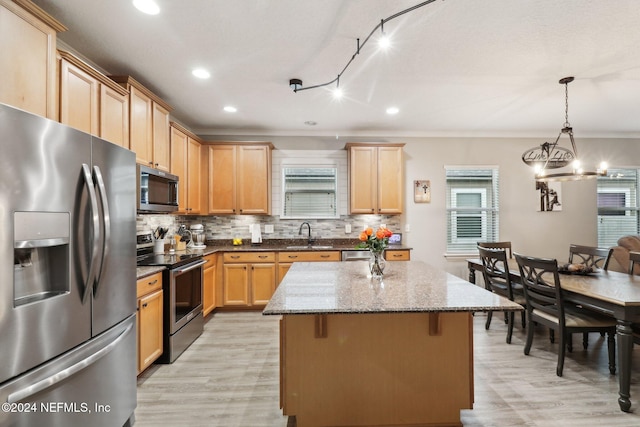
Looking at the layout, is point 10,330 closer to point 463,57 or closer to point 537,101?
point 463,57

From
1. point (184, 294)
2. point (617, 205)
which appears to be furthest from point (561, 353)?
point (617, 205)

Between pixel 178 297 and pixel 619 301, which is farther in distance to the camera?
pixel 178 297

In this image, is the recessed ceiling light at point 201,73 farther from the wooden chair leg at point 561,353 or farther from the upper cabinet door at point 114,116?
the wooden chair leg at point 561,353

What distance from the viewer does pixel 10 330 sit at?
1177mm

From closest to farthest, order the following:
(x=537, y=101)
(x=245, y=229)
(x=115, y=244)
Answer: (x=115, y=244) < (x=537, y=101) < (x=245, y=229)

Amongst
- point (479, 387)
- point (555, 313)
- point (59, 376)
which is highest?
point (59, 376)

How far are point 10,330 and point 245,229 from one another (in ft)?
11.8

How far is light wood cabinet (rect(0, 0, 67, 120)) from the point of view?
1535mm

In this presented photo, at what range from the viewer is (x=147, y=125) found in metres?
2.94

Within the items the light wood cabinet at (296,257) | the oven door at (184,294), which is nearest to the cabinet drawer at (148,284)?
the oven door at (184,294)

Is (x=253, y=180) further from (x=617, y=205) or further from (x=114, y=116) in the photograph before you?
(x=617, y=205)

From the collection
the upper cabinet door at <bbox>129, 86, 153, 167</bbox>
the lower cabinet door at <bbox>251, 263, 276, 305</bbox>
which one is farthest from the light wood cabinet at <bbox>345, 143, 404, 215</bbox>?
the upper cabinet door at <bbox>129, 86, 153, 167</bbox>

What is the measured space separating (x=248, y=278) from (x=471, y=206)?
12.3 feet

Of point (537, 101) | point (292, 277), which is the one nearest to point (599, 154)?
point (537, 101)
